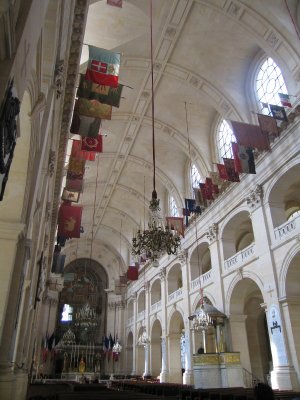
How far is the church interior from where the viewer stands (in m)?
5.53

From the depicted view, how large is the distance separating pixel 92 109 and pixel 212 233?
28.9ft

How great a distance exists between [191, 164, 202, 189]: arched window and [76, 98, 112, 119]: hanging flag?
30.9 ft

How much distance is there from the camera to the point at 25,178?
221 inches

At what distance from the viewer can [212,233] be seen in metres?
15.9

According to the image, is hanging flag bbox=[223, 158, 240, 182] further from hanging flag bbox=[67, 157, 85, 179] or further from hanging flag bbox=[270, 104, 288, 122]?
hanging flag bbox=[67, 157, 85, 179]

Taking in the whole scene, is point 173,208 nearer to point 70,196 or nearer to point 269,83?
point 70,196

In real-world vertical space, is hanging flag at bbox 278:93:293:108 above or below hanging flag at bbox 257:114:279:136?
above

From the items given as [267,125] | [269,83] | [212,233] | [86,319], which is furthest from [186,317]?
[86,319]

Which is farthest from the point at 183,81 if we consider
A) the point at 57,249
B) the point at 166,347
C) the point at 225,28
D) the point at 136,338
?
the point at 136,338

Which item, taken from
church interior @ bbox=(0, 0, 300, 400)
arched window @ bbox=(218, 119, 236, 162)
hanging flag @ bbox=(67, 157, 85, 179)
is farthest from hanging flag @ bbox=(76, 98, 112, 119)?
arched window @ bbox=(218, 119, 236, 162)

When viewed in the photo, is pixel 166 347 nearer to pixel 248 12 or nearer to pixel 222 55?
pixel 222 55

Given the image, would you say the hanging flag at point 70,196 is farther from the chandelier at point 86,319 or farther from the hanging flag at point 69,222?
the chandelier at point 86,319

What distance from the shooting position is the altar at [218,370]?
1171 cm

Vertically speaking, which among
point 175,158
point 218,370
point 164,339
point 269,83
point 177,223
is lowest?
point 218,370
